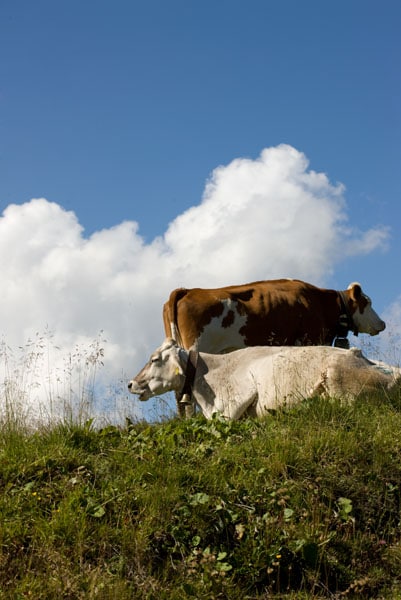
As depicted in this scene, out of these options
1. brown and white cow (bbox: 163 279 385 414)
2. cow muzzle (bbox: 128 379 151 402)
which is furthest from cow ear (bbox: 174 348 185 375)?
brown and white cow (bbox: 163 279 385 414)

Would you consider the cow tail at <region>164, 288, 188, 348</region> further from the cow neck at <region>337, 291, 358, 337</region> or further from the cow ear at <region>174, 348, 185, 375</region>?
the cow neck at <region>337, 291, 358, 337</region>

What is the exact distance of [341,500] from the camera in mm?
7160

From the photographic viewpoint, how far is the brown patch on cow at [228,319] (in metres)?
13.3

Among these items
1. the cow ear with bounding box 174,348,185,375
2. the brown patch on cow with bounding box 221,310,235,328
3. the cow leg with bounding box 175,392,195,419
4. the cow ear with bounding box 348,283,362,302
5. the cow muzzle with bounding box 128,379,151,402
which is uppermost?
the cow ear with bounding box 348,283,362,302

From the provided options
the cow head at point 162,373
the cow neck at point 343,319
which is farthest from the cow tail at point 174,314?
the cow neck at point 343,319

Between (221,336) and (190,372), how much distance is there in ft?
9.01

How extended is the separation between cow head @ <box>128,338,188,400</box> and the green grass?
2.36 m

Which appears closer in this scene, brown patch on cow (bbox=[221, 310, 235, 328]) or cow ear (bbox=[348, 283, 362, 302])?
brown patch on cow (bbox=[221, 310, 235, 328])

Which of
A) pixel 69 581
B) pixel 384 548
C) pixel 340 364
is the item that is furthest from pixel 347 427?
pixel 69 581

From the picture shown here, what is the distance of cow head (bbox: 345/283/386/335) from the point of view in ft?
51.4

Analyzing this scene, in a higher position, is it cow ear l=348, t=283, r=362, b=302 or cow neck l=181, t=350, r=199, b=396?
cow ear l=348, t=283, r=362, b=302

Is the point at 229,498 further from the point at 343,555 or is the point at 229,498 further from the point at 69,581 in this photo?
the point at 69,581

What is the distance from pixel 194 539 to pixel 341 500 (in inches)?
58.2

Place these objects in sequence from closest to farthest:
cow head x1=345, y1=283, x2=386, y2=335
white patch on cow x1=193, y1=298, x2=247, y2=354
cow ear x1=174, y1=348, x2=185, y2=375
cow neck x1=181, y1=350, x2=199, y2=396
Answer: cow neck x1=181, y1=350, x2=199, y2=396, cow ear x1=174, y1=348, x2=185, y2=375, white patch on cow x1=193, y1=298, x2=247, y2=354, cow head x1=345, y1=283, x2=386, y2=335
